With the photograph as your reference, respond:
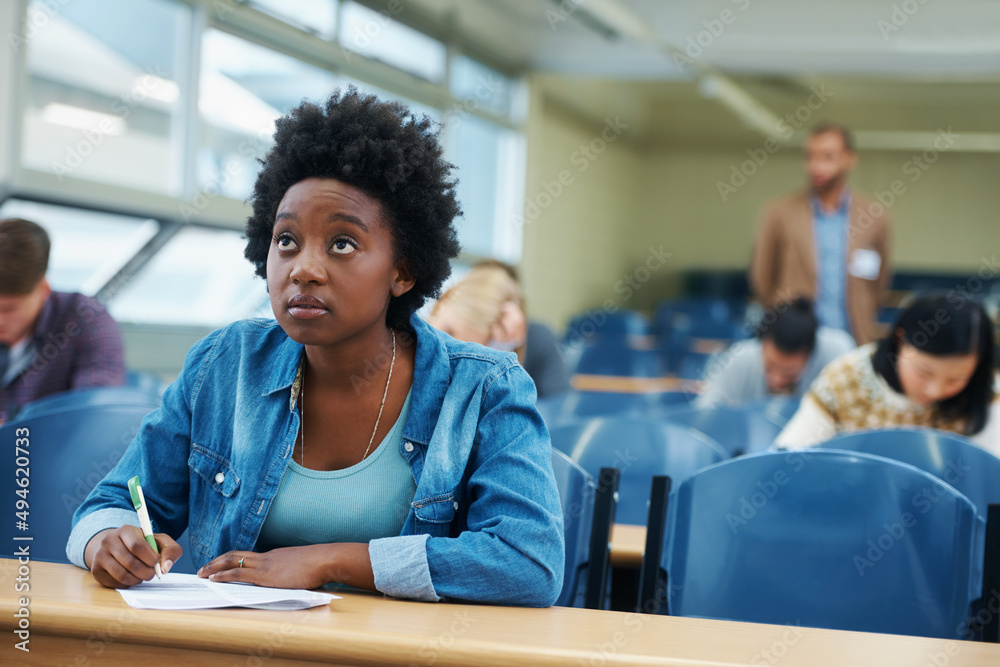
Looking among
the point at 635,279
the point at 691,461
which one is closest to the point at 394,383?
the point at 691,461

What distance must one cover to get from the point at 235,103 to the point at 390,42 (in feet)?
6.70

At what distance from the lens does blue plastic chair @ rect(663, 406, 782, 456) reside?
9.47 ft

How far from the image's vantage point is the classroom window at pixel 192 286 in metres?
5.23

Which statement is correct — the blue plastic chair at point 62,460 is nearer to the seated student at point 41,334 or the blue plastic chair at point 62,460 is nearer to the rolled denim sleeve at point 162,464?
the rolled denim sleeve at point 162,464

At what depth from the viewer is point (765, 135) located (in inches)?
524

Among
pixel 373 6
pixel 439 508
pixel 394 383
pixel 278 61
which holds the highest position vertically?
pixel 373 6

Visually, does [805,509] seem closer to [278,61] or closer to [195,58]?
[195,58]

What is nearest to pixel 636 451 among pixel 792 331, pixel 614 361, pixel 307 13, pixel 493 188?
pixel 792 331

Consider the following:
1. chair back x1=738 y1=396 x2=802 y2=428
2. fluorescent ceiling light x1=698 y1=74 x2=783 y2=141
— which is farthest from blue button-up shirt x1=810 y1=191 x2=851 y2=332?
fluorescent ceiling light x1=698 y1=74 x2=783 y2=141

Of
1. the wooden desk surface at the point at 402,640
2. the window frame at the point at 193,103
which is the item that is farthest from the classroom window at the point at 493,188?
the wooden desk surface at the point at 402,640

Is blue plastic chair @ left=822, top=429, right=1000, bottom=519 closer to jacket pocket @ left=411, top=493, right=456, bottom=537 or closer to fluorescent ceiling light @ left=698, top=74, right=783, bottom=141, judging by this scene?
jacket pocket @ left=411, top=493, right=456, bottom=537

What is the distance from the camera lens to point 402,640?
3.26 feet

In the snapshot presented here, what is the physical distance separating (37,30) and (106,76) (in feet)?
1.64

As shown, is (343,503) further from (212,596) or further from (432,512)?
(212,596)
